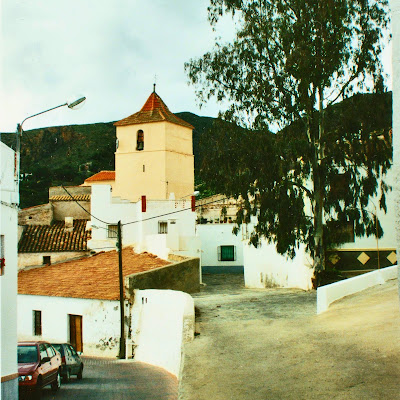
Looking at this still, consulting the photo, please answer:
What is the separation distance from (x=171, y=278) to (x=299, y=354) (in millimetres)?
11004

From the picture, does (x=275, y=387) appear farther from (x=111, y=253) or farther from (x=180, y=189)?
(x=180, y=189)

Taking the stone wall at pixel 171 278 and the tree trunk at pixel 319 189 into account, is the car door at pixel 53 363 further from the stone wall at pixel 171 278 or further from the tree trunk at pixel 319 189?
the tree trunk at pixel 319 189

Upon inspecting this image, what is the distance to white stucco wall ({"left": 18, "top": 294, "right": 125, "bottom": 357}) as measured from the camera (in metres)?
19.4

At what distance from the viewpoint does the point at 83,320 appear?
2023cm

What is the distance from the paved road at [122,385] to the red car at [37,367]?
355mm

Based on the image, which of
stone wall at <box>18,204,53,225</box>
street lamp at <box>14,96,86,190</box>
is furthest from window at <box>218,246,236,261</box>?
street lamp at <box>14,96,86,190</box>

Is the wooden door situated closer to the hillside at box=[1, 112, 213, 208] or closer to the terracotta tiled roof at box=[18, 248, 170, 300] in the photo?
the terracotta tiled roof at box=[18, 248, 170, 300]

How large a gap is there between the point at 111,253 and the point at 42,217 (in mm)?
7389

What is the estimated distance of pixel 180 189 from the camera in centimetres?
4147

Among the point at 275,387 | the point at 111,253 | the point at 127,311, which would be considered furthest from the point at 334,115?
the point at 111,253

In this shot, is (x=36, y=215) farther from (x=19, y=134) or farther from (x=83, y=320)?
(x=19, y=134)

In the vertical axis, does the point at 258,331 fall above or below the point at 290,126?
below

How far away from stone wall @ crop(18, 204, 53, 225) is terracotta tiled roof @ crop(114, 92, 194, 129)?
874 centimetres

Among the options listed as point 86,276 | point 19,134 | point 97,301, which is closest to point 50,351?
point 19,134
